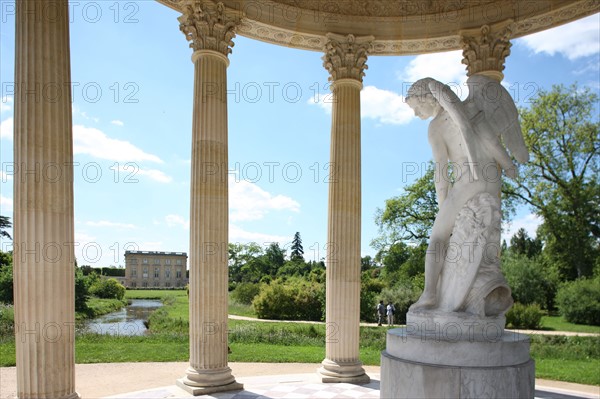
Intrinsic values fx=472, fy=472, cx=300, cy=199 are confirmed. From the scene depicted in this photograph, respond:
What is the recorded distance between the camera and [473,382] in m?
20.1

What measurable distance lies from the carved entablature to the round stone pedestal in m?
33.6

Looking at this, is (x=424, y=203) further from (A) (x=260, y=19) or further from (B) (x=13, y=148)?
(B) (x=13, y=148)

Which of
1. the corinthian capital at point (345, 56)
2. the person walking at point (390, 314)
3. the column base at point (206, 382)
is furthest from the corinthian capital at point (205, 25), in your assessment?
the person walking at point (390, 314)

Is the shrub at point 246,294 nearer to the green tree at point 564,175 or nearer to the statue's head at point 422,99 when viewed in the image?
the green tree at point 564,175

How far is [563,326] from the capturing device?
107 metres

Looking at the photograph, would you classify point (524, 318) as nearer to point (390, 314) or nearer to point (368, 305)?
point (390, 314)

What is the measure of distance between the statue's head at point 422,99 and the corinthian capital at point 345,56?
2496cm

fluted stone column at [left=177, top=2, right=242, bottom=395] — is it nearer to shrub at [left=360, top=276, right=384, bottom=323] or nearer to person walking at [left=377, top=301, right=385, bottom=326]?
person walking at [left=377, top=301, right=385, bottom=326]

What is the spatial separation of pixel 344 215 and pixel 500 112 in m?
24.7

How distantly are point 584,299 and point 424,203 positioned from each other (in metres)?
45.0

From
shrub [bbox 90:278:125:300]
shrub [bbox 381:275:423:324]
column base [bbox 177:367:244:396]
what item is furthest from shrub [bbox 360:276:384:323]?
shrub [bbox 90:278:125:300]

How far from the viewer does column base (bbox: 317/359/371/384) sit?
1770 inches

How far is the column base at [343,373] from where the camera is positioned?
148 ft

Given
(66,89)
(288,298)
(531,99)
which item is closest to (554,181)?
(531,99)
